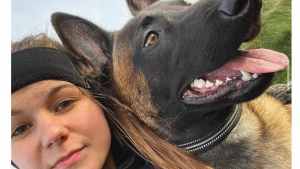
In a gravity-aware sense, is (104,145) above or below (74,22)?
below

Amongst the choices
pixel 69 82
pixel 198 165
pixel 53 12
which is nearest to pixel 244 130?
pixel 198 165

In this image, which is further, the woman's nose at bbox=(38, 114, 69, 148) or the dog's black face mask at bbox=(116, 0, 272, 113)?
the woman's nose at bbox=(38, 114, 69, 148)

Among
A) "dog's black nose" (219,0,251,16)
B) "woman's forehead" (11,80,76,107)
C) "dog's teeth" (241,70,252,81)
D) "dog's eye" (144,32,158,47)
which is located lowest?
"dog's teeth" (241,70,252,81)

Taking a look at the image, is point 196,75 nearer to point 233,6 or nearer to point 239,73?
point 239,73

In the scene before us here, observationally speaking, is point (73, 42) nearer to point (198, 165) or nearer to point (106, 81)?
point (106, 81)

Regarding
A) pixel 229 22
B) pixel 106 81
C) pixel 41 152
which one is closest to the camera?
pixel 229 22

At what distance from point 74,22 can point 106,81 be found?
224mm

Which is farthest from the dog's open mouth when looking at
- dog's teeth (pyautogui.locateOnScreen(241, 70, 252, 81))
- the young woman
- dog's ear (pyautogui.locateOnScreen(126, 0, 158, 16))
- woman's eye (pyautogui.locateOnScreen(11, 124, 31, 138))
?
woman's eye (pyautogui.locateOnScreen(11, 124, 31, 138))

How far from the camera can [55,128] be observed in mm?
→ 1162

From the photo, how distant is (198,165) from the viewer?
1218 millimetres

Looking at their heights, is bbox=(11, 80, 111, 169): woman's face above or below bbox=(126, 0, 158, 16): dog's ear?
below

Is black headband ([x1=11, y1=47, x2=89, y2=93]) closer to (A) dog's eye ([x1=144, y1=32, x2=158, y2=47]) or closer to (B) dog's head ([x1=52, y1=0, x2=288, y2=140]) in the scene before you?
(B) dog's head ([x1=52, y1=0, x2=288, y2=140])

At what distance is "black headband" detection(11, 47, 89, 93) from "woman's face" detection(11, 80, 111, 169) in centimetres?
2

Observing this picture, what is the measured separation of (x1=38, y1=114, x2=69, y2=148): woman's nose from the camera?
3.80 feet
